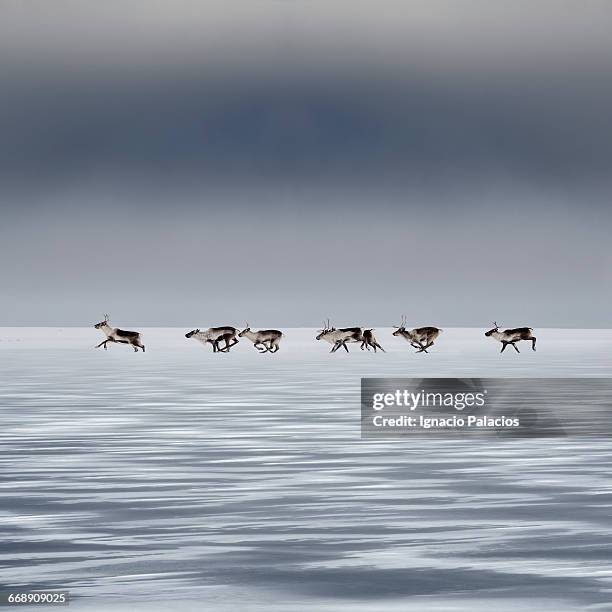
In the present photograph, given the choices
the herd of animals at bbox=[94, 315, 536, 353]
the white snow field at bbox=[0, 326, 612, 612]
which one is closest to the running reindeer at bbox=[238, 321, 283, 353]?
the herd of animals at bbox=[94, 315, 536, 353]

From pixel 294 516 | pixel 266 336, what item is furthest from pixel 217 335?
pixel 294 516

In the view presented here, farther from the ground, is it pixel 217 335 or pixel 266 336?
pixel 217 335

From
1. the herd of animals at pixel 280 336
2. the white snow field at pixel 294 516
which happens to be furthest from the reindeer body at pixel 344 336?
the white snow field at pixel 294 516

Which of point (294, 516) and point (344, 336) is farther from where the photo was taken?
point (344, 336)

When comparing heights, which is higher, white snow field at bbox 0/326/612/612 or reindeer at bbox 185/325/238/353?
reindeer at bbox 185/325/238/353

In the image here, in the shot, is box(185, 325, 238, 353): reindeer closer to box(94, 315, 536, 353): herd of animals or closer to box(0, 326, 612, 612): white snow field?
box(94, 315, 536, 353): herd of animals

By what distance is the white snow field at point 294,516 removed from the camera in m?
11.5

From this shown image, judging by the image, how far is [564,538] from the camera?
13.6 metres

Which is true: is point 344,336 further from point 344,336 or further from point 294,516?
point 294,516

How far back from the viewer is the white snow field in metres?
11.5

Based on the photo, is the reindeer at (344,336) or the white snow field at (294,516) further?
the reindeer at (344,336)

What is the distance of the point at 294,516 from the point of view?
1511cm

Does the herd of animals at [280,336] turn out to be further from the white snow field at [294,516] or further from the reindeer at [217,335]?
the white snow field at [294,516]

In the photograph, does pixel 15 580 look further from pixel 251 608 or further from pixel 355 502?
pixel 355 502
